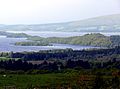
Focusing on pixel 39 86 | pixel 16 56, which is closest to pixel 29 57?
pixel 16 56

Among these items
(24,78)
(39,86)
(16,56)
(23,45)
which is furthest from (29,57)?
(23,45)

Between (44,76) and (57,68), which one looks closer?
(44,76)

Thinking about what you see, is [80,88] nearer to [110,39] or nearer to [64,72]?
[64,72]

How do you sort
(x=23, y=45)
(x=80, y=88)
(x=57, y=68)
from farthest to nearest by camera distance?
(x=23, y=45) < (x=57, y=68) < (x=80, y=88)

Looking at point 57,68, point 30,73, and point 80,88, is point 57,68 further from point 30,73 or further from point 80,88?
point 80,88

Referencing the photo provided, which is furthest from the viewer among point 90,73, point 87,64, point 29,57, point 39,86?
point 29,57

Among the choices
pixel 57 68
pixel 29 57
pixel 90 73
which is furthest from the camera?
pixel 29 57

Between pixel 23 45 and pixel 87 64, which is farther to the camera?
pixel 23 45

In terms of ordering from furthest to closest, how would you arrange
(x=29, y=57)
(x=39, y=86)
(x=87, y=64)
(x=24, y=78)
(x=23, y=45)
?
1. (x=23, y=45)
2. (x=29, y=57)
3. (x=87, y=64)
4. (x=24, y=78)
5. (x=39, y=86)

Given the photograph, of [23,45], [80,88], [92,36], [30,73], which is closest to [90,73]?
[30,73]
